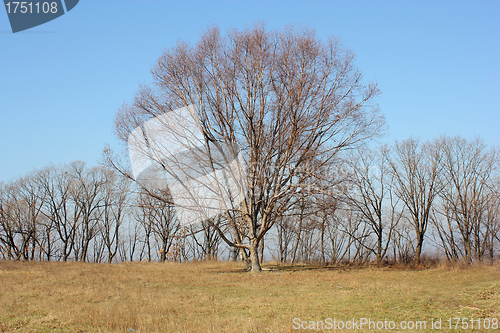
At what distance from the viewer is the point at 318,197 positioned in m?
15.1

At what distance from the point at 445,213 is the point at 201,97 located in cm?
2295

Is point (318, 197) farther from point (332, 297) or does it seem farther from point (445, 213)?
point (445, 213)
